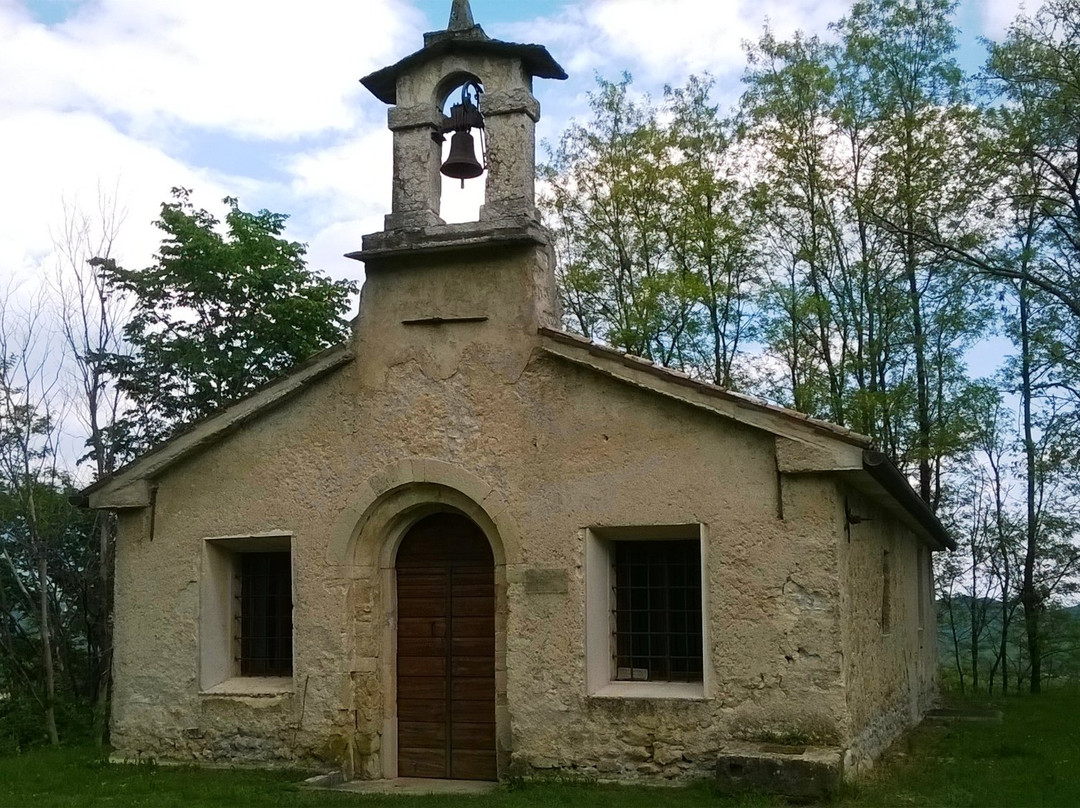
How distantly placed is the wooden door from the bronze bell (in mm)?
3263

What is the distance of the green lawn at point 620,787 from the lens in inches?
321

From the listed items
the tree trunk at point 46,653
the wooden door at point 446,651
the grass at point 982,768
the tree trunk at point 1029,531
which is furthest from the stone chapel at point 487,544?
the tree trunk at point 1029,531

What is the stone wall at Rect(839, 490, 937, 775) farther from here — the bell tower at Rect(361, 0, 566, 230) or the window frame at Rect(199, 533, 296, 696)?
the window frame at Rect(199, 533, 296, 696)

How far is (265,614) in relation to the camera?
10.9 meters

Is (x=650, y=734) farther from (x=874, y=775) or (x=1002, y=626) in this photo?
(x=1002, y=626)

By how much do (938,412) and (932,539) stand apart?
5525 mm

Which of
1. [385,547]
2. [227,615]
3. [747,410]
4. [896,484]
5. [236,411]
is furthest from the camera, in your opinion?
[227,615]

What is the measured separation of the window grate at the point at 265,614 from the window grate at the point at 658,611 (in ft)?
11.2

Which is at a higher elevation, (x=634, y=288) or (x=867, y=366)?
(x=634, y=288)

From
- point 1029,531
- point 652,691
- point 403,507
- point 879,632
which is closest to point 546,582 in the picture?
point 652,691

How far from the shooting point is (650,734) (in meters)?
8.83

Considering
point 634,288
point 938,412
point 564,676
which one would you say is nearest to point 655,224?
point 634,288

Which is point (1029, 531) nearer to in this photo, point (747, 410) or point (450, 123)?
point (747, 410)

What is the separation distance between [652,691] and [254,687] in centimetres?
390
